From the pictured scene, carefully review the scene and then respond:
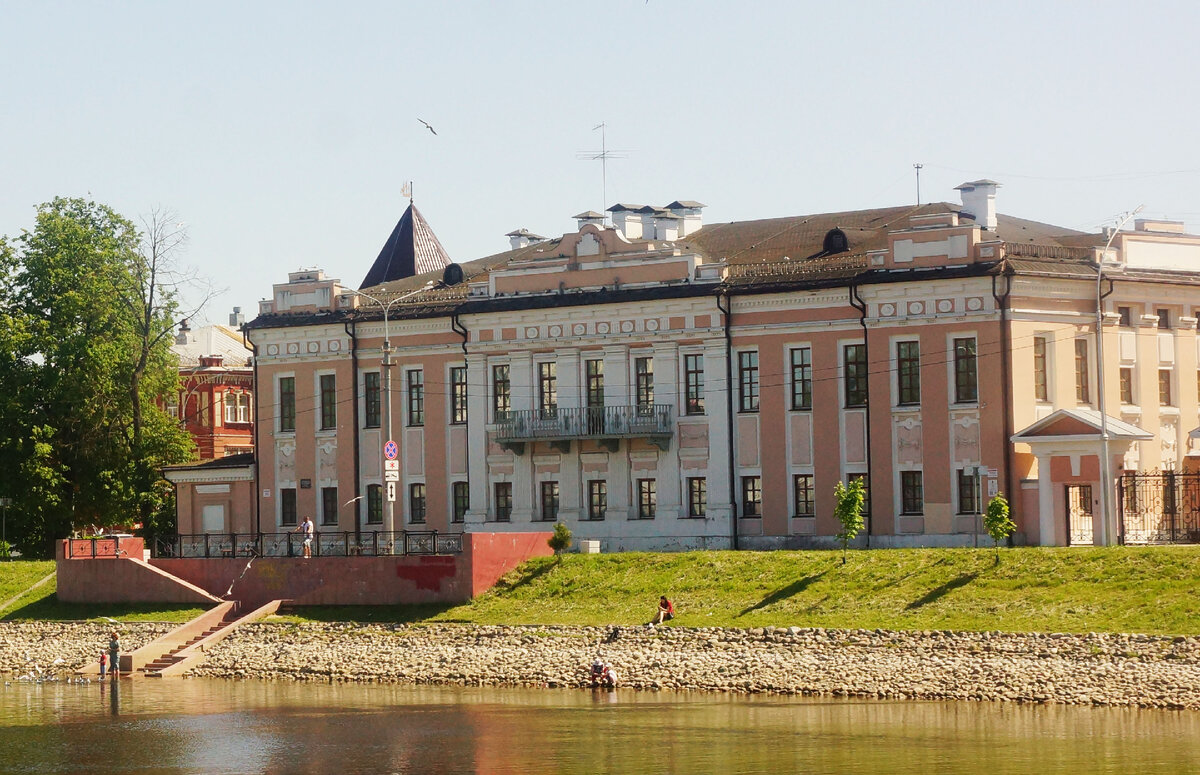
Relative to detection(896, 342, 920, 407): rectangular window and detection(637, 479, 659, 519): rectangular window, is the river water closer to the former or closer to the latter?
detection(637, 479, 659, 519): rectangular window

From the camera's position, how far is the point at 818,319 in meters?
53.0

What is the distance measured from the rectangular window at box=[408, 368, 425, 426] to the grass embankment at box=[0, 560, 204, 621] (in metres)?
10.1

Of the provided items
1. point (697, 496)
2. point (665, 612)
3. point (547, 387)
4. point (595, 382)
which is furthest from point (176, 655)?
point (697, 496)

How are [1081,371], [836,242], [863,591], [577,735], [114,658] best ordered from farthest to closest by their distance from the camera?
[836,242] < [1081,371] < [114,658] < [863,591] < [577,735]

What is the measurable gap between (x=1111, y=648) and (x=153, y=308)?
39916mm

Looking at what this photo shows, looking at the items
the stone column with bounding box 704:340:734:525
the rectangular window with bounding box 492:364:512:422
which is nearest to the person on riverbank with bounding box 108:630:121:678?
the rectangular window with bounding box 492:364:512:422

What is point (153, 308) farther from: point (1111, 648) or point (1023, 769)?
point (1023, 769)

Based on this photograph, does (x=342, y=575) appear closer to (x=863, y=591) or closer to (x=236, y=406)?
(x=863, y=591)

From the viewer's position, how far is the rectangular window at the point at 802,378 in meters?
53.3

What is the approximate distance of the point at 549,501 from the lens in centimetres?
5716

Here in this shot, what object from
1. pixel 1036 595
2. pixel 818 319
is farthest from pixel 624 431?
pixel 1036 595

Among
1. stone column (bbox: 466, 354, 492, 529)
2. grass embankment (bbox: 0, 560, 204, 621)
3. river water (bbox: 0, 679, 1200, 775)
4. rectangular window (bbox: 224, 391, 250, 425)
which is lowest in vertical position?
river water (bbox: 0, 679, 1200, 775)

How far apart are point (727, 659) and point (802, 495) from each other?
11891 mm

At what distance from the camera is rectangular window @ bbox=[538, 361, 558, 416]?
186ft
